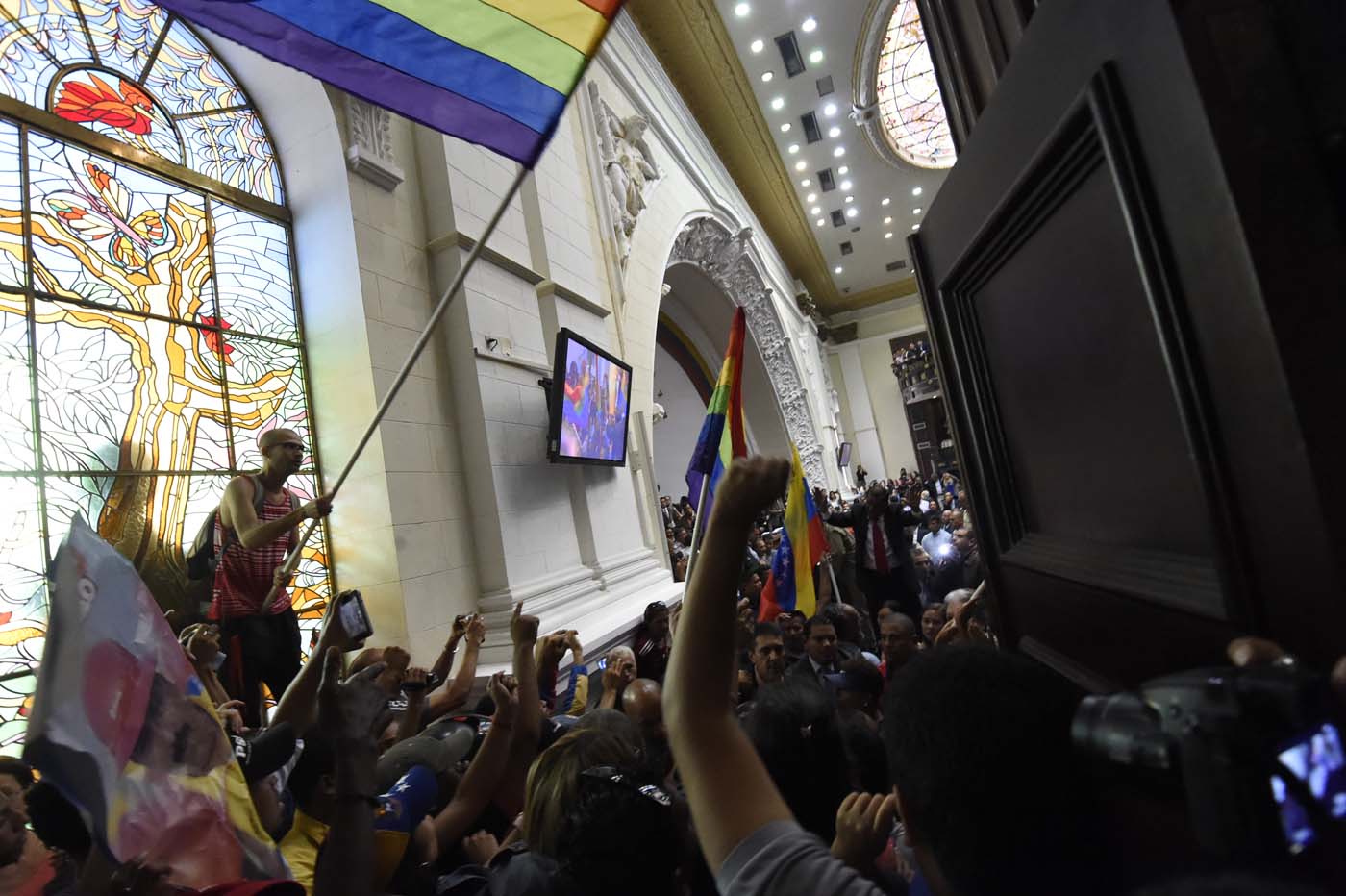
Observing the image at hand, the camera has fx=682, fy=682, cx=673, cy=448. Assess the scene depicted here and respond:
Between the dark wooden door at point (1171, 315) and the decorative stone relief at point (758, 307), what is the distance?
886cm

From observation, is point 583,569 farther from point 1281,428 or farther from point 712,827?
point 1281,428

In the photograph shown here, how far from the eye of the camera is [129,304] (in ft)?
10.1

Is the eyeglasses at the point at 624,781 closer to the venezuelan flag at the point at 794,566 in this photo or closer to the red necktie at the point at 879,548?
the venezuelan flag at the point at 794,566

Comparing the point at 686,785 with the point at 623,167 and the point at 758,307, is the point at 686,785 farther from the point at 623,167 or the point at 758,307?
the point at 758,307

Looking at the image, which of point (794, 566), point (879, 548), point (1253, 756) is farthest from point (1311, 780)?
point (879, 548)

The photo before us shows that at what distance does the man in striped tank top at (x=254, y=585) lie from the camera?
2.60 metres

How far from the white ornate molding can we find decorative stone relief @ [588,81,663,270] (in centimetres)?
299

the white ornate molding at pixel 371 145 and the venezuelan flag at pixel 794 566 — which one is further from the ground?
the white ornate molding at pixel 371 145

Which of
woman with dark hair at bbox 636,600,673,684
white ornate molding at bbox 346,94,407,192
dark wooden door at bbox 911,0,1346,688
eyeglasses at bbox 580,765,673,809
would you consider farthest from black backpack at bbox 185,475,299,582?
dark wooden door at bbox 911,0,1346,688

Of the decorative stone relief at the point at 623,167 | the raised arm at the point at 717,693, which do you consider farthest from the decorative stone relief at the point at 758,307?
the raised arm at the point at 717,693

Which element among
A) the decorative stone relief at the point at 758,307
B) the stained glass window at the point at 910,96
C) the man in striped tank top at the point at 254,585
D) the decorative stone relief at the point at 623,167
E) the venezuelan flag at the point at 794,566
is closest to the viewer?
the man in striped tank top at the point at 254,585

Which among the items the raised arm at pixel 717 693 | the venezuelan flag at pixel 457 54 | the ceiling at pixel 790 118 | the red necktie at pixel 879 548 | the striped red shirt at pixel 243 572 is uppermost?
the ceiling at pixel 790 118

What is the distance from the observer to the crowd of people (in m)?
0.60

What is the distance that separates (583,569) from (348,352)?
209cm
